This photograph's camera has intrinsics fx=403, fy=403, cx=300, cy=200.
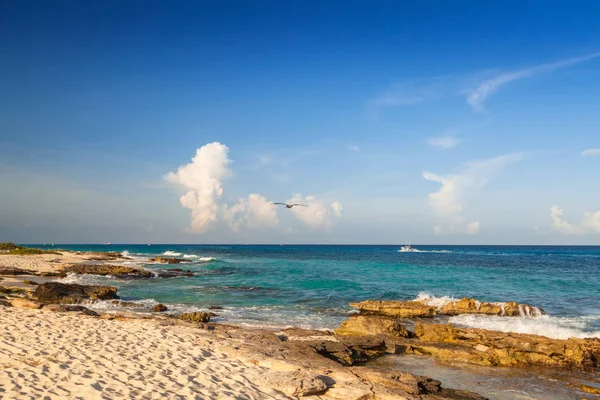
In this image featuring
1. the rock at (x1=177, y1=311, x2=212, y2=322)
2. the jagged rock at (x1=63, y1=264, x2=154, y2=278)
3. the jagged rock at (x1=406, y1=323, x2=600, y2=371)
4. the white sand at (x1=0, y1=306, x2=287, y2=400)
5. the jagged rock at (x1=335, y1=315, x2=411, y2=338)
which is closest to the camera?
the white sand at (x1=0, y1=306, x2=287, y2=400)

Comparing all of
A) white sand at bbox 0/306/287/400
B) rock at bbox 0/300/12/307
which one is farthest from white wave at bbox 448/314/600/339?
rock at bbox 0/300/12/307

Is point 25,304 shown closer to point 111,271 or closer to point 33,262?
point 111,271

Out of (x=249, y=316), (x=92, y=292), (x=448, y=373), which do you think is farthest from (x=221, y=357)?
(x=92, y=292)

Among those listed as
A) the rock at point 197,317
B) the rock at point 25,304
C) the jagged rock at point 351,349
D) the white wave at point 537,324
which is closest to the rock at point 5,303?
the rock at point 25,304

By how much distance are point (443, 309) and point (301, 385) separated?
16.2 m

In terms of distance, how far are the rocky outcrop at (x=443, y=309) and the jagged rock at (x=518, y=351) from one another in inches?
269

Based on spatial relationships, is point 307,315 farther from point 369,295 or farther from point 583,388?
point 583,388

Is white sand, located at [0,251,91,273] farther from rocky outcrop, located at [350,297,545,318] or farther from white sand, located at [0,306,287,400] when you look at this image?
rocky outcrop, located at [350,297,545,318]

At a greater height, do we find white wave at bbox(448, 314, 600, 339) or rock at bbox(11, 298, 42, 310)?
rock at bbox(11, 298, 42, 310)

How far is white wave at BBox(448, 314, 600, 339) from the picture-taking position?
1792 centimetres

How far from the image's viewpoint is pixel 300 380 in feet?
31.4

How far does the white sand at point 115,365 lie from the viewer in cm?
832

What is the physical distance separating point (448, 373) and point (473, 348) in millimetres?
2875

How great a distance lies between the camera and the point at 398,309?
22.6 metres
